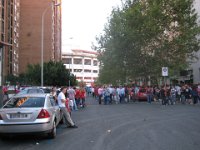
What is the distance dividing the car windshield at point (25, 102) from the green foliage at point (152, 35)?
107 ft

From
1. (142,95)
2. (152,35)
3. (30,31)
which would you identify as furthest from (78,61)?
(142,95)

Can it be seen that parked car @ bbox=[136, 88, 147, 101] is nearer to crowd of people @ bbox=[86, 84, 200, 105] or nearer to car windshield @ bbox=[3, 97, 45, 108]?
crowd of people @ bbox=[86, 84, 200, 105]

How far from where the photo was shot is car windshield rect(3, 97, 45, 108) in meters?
11.3

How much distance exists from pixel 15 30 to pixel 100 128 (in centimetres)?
6783

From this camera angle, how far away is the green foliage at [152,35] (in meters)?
43.8

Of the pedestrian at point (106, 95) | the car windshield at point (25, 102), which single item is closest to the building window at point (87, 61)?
the pedestrian at point (106, 95)

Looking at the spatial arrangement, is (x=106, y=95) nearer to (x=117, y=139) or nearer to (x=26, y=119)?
(x=117, y=139)

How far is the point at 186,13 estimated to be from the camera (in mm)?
45781

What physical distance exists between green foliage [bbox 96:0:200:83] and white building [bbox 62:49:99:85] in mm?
95727

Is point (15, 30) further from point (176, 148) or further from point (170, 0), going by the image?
point (176, 148)

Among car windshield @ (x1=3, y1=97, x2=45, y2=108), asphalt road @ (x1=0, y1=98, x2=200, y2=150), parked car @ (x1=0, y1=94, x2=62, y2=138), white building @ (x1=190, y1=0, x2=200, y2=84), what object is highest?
white building @ (x1=190, y1=0, x2=200, y2=84)

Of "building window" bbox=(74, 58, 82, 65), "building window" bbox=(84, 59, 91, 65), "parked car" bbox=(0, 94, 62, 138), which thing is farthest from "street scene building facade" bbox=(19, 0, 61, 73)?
"parked car" bbox=(0, 94, 62, 138)

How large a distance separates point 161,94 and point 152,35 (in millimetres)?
14694

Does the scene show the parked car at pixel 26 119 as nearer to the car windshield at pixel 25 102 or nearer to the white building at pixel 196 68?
the car windshield at pixel 25 102
